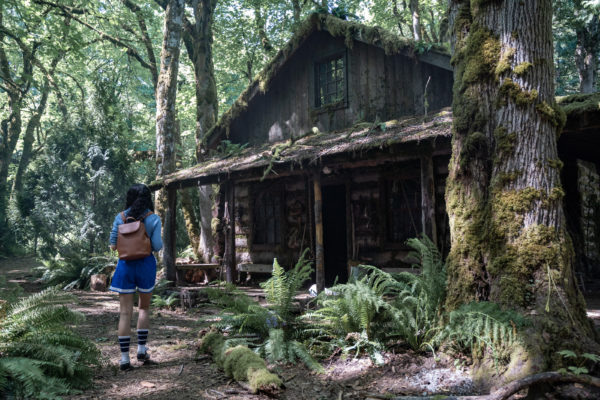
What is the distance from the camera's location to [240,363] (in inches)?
162

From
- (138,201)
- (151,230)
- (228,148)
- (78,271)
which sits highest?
(228,148)

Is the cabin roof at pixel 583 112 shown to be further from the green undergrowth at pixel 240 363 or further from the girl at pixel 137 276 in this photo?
the girl at pixel 137 276

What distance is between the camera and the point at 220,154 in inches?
509

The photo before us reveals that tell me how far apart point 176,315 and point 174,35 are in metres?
8.91

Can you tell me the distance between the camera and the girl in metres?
4.70

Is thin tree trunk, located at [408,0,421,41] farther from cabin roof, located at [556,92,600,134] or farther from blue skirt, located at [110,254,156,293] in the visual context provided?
blue skirt, located at [110,254,156,293]

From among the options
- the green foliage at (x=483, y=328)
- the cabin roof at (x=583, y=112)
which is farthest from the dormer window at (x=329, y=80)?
the green foliage at (x=483, y=328)

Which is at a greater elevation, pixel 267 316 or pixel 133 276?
pixel 133 276

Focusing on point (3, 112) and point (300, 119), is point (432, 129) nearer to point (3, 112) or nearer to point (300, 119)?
point (300, 119)

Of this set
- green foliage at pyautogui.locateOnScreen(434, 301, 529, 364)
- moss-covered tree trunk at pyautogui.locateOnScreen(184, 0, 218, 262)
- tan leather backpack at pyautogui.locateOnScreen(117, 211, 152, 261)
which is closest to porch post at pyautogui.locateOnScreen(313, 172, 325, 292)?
tan leather backpack at pyautogui.locateOnScreen(117, 211, 152, 261)

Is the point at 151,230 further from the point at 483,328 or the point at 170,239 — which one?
the point at 170,239

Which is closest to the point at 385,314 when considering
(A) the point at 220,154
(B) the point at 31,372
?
(B) the point at 31,372

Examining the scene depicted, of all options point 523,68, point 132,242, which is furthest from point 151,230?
point 523,68

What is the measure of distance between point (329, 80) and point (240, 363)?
890cm
